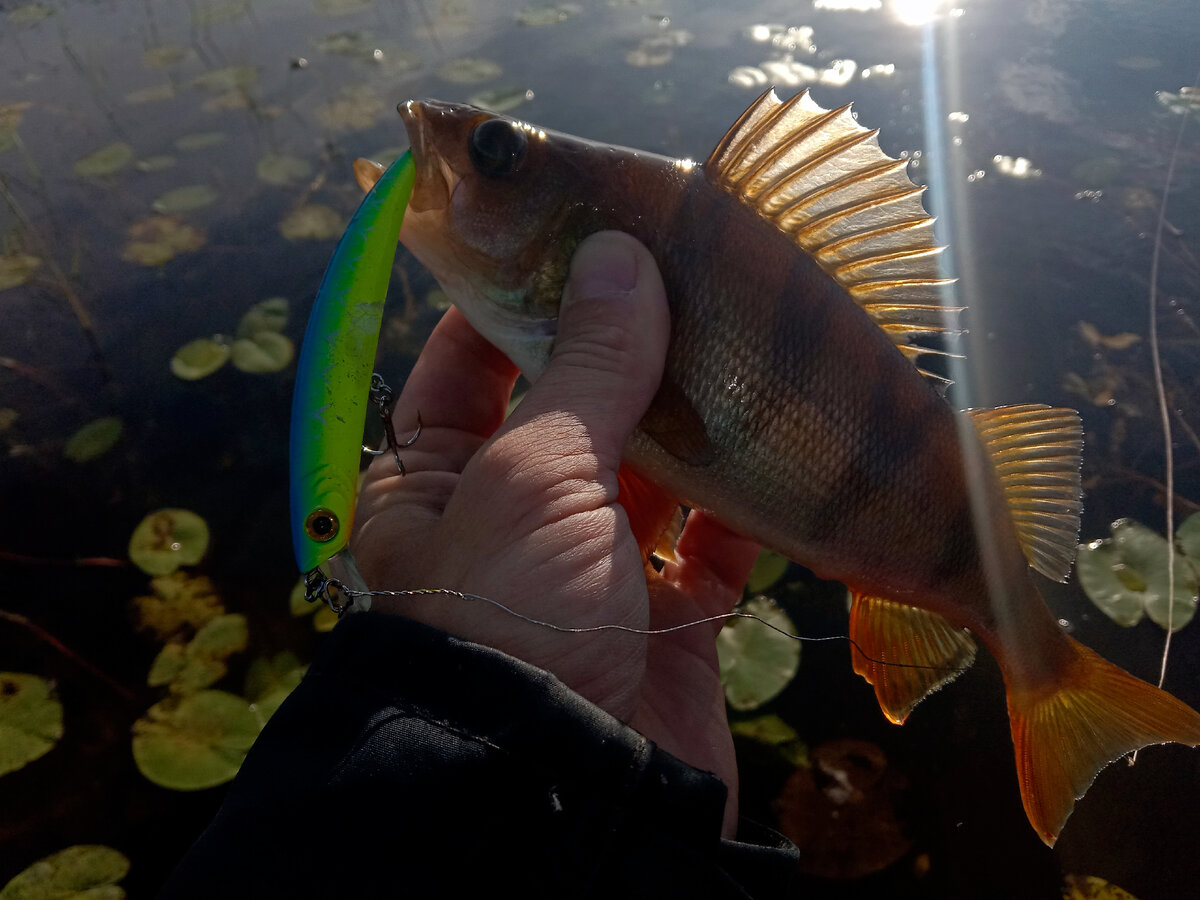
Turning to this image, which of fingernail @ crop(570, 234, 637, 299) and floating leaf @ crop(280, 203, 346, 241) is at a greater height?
fingernail @ crop(570, 234, 637, 299)

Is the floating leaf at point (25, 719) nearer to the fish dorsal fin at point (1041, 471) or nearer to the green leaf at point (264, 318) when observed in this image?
the green leaf at point (264, 318)

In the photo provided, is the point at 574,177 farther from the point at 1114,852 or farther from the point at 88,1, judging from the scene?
the point at 88,1

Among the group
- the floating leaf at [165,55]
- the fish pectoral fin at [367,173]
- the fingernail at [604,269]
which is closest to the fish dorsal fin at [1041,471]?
the fingernail at [604,269]

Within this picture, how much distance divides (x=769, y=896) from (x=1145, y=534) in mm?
2052

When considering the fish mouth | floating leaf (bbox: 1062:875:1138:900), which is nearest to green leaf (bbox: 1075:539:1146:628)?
floating leaf (bbox: 1062:875:1138:900)

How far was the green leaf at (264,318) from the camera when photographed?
3.11 meters

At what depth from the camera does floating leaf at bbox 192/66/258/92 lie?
4785mm

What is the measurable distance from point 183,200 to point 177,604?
8.62 ft

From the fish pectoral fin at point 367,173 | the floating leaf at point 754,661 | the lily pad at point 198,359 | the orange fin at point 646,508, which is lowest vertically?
the floating leaf at point 754,661

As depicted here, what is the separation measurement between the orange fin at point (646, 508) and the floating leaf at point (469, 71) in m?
3.99

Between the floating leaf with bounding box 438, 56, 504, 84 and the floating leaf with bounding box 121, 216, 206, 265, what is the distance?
213 cm

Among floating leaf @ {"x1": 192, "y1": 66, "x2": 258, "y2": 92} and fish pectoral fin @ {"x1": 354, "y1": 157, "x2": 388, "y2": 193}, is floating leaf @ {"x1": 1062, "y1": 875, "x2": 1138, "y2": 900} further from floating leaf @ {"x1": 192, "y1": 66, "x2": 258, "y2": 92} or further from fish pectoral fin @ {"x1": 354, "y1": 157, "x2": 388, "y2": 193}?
floating leaf @ {"x1": 192, "y1": 66, "x2": 258, "y2": 92}

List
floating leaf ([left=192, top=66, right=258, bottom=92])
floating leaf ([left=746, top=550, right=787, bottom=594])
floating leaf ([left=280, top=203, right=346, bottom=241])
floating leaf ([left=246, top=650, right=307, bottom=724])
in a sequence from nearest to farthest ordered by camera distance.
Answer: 1. floating leaf ([left=246, top=650, right=307, bottom=724])
2. floating leaf ([left=746, top=550, right=787, bottom=594])
3. floating leaf ([left=280, top=203, right=346, bottom=241])
4. floating leaf ([left=192, top=66, right=258, bottom=92])

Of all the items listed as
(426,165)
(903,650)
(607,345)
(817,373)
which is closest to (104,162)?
(426,165)
